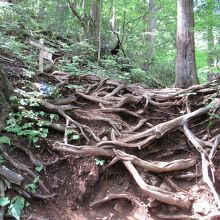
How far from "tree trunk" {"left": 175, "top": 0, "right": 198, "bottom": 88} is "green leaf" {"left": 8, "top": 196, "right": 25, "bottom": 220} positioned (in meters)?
5.01

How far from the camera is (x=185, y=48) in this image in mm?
8094

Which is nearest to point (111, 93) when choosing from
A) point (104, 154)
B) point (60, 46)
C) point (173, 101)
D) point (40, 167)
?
point (173, 101)

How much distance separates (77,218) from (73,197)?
13.7 inches

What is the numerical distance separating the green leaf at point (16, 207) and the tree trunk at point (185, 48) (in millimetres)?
5013

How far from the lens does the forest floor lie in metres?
4.64

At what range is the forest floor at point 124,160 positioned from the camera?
4641mm

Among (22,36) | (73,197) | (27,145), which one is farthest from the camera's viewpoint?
(22,36)

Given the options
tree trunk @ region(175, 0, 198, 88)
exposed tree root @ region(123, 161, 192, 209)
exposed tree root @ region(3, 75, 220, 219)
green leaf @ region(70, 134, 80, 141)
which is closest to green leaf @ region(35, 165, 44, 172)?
exposed tree root @ region(3, 75, 220, 219)

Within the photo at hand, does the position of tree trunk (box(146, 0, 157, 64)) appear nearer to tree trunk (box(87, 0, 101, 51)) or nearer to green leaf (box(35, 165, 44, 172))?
tree trunk (box(87, 0, 101, 51))

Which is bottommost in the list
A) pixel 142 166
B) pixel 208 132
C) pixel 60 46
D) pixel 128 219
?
pixel 128 219

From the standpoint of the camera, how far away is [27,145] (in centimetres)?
536

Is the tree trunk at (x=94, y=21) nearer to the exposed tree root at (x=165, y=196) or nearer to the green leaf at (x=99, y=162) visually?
the green leaf at (x=99, y=162)

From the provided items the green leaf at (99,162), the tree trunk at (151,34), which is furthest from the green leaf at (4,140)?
the tree trunk at (151,34)

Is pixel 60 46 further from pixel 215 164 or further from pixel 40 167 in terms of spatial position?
pixel 215 164
